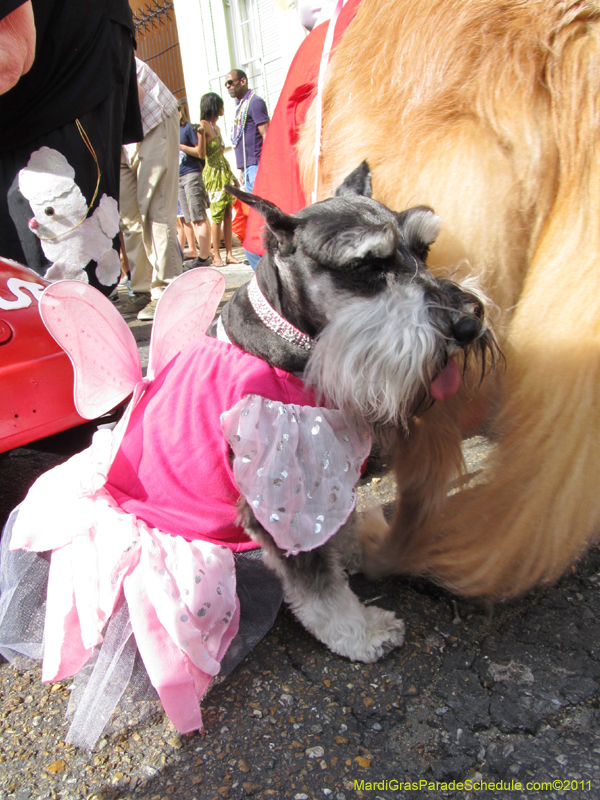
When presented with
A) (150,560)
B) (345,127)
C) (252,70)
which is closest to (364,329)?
(345,127)

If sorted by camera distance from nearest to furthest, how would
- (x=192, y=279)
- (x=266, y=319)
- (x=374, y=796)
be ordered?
(x=374, y=796) → (x=266, y=319) → (x=192, y=279)

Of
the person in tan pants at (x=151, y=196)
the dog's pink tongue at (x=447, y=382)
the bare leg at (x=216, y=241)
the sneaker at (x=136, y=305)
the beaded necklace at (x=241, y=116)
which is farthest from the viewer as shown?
the bare leg at (x=216, y=241)

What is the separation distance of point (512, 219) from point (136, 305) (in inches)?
209

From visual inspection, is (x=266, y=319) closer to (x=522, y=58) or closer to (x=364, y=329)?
(x=364, y=329)

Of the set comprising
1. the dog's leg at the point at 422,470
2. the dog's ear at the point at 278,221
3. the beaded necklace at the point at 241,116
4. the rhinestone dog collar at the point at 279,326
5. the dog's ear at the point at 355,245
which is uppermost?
the beaded necklace at the point at 241,116

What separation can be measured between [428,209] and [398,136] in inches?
12.0

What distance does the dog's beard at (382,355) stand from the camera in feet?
4.75

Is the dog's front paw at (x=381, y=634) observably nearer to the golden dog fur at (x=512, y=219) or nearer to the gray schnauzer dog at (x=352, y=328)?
the gray schnauzer dog at (x=352, y=328)

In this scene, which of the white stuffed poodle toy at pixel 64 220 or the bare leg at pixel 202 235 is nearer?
the white stuffed poodle toy at pixel 64 220

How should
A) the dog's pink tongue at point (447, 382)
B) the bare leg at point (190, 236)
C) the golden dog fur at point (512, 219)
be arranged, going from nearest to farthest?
the golden dog fur at point (512, 219) → the dog's pink tongue at point (447, 382) → the bare leg at point (190, 236)

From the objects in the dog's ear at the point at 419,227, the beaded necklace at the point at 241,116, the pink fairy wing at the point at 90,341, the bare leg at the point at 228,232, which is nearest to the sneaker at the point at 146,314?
the bare leg at the point at 228,232

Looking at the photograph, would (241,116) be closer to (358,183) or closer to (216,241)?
(216,241)

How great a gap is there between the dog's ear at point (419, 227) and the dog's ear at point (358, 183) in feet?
0.54

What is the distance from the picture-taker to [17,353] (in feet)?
6.54
